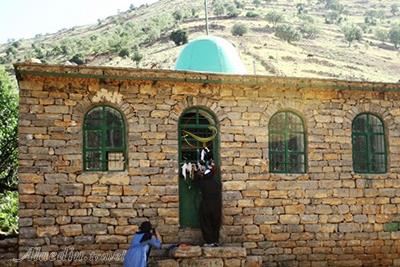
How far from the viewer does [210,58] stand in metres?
14.0

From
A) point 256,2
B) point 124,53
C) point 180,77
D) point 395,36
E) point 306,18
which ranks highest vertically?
point 256,2

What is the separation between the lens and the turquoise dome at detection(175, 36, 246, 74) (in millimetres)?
13914

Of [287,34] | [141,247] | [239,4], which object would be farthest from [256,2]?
[141,247]

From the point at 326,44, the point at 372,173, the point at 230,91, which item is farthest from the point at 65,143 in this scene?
the point at 326,44

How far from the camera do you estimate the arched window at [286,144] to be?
11570 mm

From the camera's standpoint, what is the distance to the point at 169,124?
10.8 meters

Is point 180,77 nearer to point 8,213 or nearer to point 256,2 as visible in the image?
point 8,213

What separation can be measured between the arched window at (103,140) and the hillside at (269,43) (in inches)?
811

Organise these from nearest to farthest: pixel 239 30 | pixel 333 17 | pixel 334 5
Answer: pixel 239 30
pixel 333 17
pixel 334 5

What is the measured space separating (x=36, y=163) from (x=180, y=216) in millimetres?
3004

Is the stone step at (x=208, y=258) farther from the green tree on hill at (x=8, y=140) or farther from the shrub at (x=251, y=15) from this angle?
the shrub at (x=251, y=15)

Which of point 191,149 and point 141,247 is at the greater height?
point 191,149

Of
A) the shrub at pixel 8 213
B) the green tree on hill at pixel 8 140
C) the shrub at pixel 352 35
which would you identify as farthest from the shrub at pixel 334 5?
the shrub at pixel 8 213

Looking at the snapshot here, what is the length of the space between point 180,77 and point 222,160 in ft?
6.19
